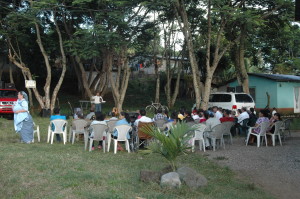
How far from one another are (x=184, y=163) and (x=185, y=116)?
3.46m

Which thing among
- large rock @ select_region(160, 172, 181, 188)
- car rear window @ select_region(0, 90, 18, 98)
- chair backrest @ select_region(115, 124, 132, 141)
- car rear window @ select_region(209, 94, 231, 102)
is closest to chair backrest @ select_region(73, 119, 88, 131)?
chair backrest @ select_region(115, 124, 132, 141)

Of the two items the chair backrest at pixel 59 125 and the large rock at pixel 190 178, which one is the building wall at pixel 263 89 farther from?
the large rock at pixel 190 178

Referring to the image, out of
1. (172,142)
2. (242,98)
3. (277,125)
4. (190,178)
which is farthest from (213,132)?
(242,98)

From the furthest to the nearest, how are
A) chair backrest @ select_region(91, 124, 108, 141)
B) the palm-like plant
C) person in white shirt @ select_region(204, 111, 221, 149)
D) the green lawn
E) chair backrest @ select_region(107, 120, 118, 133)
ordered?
person in white shirt @ select_region(204, 111, 221, 149)
chair backrest @ select_region(107, 120, 118, 133)
chair backrest @ select_region(91, 124, 108, 141)
the palm-like plant
the green lawn

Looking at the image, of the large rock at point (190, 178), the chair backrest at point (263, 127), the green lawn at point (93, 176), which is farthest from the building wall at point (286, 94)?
the large rock at point (190, 178)

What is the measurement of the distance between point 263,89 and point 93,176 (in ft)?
76.7

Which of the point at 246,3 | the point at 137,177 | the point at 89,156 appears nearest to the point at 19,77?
the point at 246,3

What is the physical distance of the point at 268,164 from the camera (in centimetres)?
951

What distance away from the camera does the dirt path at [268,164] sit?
7410mm

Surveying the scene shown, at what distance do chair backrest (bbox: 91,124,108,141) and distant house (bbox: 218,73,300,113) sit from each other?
1821 cm

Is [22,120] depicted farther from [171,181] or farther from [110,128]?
[171,181]

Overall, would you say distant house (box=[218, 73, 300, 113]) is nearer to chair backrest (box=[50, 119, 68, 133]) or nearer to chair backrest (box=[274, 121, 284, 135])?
chair backrest (box=[274, 121, 284, 135])

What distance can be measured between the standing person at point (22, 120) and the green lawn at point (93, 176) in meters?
1.34

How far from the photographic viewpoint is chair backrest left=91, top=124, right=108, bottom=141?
11.0 m
